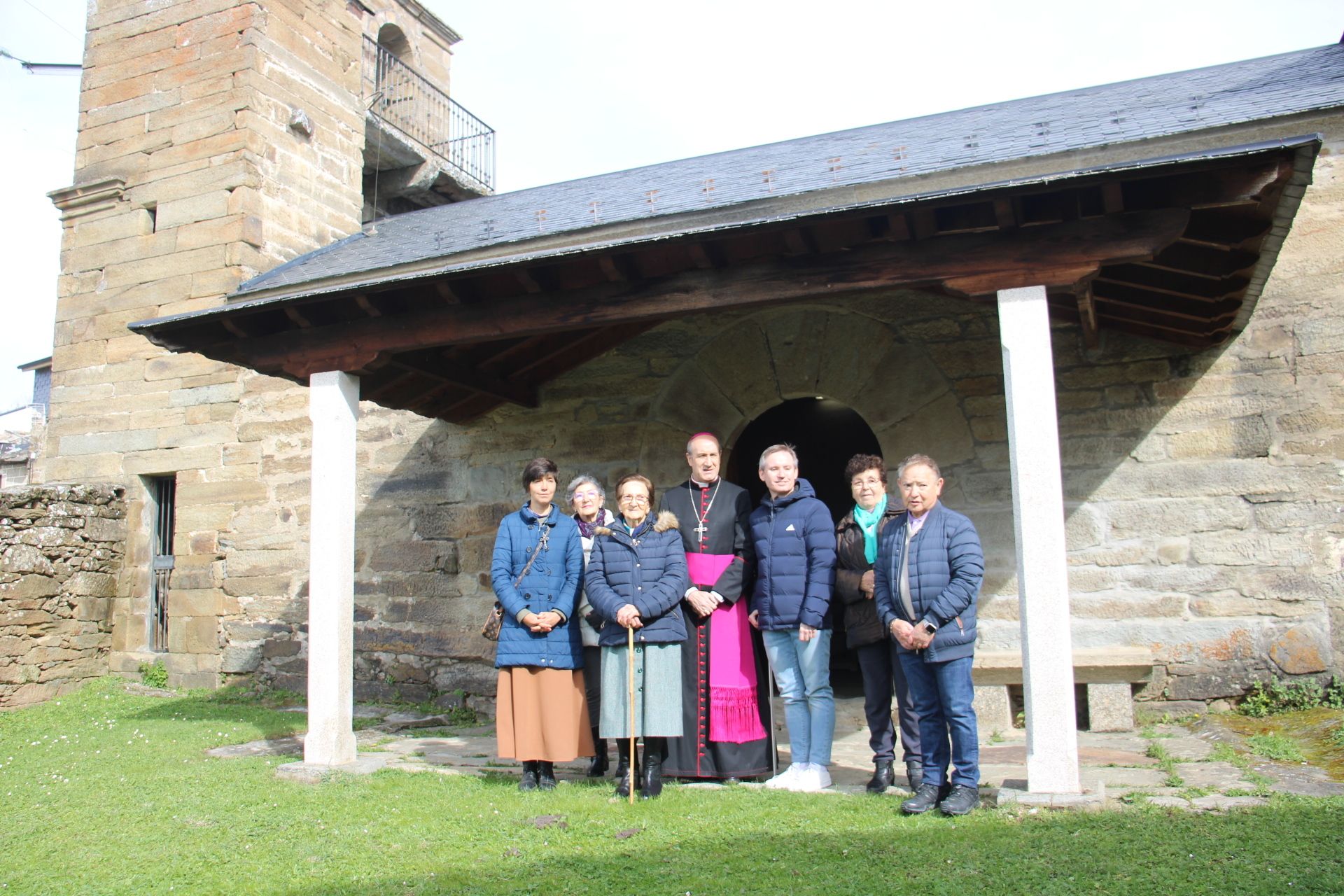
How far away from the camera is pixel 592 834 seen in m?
3.76

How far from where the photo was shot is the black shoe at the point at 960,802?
375cm

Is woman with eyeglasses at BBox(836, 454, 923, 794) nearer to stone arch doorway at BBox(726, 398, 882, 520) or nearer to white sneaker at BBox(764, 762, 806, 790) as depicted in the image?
white sneaker at BBox(764, 762, 806, 790)

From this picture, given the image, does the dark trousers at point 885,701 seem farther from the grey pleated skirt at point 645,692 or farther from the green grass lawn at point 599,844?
the grey pleated skirt at point 645,692

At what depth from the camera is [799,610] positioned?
4359 mm

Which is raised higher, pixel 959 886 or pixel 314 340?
A: pixel 314 340

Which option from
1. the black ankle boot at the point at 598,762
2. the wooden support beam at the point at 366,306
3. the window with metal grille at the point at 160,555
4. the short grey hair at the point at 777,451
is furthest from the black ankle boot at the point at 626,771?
the window with metal grille at the point at 160,555

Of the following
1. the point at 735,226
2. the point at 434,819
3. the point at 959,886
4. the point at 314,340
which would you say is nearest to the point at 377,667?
the point at 314,340

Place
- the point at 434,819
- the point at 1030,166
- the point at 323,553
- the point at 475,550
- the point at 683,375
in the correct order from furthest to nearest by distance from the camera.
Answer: the point at 475,550 < the point at 683,375 < the point at 323,553 < the point at 1030,166 < the point at 434,819

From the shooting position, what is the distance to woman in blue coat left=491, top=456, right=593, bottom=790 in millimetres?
4547

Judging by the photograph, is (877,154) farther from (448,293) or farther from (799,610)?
(799,610)

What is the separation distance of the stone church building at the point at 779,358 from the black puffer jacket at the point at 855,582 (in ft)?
1.85

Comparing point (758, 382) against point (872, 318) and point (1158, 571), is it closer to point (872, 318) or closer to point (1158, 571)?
point (872, 318)

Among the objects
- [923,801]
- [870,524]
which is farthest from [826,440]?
[923,801]

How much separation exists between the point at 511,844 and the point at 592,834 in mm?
296
